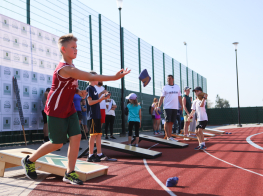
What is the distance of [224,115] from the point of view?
96.4 ft

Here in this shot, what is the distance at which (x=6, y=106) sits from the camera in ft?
28.5

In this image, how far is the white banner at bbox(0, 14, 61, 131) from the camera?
8.70 m

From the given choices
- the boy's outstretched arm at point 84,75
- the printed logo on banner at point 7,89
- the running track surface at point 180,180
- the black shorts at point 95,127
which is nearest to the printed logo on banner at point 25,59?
the printed logo on banner at point 7,89

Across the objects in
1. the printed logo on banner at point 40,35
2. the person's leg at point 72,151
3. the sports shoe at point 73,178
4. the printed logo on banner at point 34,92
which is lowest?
the sports shoe at point 73,178

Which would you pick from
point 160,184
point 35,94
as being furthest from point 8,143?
point 160,184

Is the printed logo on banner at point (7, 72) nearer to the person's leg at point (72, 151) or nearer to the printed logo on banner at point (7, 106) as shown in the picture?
the printed logo on banner at point (7, 106)

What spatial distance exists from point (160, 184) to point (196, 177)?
28.7 inches

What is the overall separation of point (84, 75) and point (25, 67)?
6891 mm

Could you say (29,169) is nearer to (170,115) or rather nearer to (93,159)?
(93,159)

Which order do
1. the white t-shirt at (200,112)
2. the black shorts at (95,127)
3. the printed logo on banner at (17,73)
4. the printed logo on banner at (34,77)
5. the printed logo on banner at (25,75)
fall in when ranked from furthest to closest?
the printed logo on banner at (34,77) < the printed logo on banner at (25,75) < the printed logo on banner at (17,73) < the white t-shirt at (200,112) < the black shorts at (95,127)

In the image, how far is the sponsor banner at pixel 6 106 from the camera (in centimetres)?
857

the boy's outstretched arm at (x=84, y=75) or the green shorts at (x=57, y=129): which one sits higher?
the boy's outstretched arm at (x=84, y=75)

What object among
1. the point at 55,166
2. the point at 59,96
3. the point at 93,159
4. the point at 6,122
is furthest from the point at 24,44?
the point at 59,96

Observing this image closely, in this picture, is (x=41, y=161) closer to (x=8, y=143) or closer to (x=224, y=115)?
(x=8, y=143)
